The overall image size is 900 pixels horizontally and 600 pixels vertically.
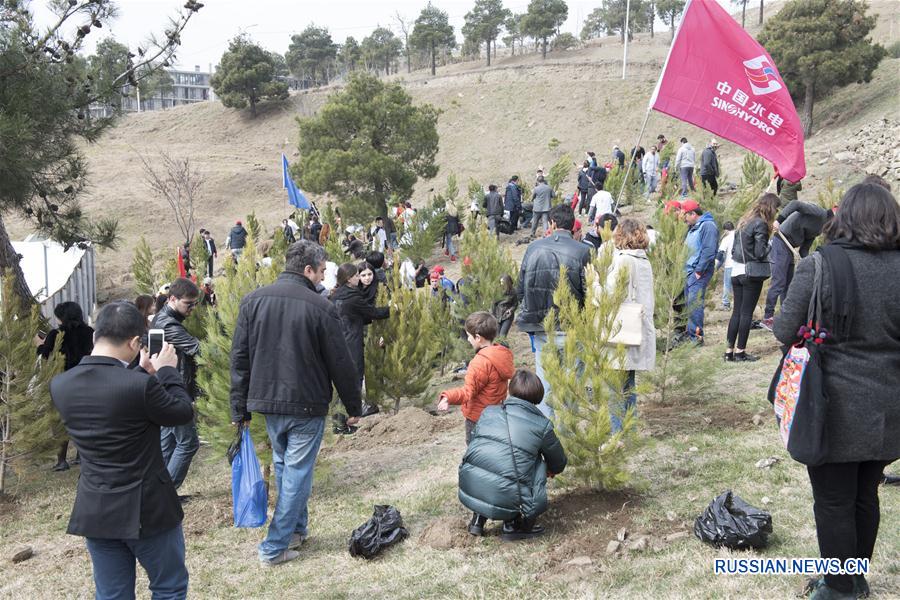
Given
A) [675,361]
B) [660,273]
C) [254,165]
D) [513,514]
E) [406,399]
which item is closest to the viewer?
[513,514]

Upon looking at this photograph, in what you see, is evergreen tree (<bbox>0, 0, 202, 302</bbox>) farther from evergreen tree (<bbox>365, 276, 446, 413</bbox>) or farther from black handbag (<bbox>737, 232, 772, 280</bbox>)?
black handbag (<bbox>737, 232, 772, 280</bbox>)

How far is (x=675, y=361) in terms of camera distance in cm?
637

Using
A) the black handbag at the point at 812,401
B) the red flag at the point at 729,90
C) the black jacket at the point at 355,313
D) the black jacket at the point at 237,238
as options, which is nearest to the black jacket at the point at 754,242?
the red flag at the point at 729,90

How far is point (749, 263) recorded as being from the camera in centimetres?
723

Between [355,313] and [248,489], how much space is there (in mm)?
2928

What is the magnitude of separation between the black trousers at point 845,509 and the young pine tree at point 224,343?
12.0 ft

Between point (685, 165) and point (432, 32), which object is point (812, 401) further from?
point (432, 32)

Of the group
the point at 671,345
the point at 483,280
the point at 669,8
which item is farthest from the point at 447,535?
the point at 669,8

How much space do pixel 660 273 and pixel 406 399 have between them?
3306 millimetres

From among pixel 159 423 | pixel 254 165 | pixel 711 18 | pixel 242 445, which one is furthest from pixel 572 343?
pixel 254 165

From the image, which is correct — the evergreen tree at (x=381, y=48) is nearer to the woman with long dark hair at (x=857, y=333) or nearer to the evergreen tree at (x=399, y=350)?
the evergreen tree at (x=399, y=350)

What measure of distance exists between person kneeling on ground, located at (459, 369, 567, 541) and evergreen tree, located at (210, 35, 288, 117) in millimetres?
51828

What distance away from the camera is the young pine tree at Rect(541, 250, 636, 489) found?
437cm

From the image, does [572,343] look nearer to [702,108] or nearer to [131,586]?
[131,586]
